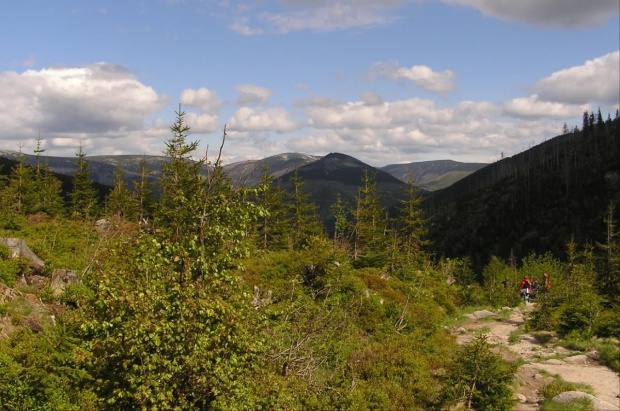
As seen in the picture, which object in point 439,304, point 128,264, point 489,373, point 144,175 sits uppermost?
point 144,175

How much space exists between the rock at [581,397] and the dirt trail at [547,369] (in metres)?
0.50

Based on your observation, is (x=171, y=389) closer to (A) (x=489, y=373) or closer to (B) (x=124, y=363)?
(B) (x=124, y=363)

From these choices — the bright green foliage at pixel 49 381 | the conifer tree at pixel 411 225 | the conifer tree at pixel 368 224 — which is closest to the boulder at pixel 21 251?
the bright green foliage at pixel 49 381

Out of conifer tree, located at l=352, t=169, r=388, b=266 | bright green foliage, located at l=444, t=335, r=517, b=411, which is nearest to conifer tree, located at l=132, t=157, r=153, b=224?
conifer tree, located at l=352, t=169, r=388, b=266

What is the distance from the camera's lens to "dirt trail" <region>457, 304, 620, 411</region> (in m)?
12.4

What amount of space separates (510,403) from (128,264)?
1086 centimetres

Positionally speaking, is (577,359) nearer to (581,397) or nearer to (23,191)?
(581,397)

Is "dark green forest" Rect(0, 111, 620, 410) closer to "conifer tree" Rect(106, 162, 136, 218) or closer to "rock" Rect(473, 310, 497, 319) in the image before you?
"rock" Rect(473, 310, 497, 319)

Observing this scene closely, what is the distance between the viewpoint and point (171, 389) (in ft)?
21.4

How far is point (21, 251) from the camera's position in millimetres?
15555

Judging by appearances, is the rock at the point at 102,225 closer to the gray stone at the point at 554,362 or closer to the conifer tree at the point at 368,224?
the conifer tree at the point at 368,224

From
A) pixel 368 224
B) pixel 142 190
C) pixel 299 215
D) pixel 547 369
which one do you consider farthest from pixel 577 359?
pixel 142 190

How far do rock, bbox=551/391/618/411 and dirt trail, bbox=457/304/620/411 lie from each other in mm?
500

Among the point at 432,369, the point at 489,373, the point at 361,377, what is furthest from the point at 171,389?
the point at 432,369
